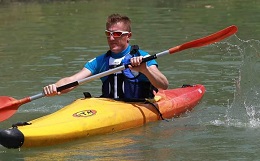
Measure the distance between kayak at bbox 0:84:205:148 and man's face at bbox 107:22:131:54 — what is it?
19.7 inches

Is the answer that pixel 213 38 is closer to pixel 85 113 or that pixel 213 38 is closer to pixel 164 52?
pixel 164 52

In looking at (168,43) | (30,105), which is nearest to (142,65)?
(30,105)

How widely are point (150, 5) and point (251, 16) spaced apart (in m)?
5.46

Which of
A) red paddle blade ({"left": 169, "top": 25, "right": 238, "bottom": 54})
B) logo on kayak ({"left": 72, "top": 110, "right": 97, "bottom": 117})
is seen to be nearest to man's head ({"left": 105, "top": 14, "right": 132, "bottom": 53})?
red paddle blade ({"left": 169, "top": 25, "right": 238, "bottom": 54})

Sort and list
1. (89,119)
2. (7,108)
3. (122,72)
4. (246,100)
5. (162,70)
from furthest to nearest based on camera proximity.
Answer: (162,70) → (246,100) → (122,72) → (7,108) → (89,119)

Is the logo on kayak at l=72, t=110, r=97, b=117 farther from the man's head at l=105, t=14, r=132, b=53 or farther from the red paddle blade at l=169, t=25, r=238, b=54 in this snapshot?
the red paddle blade at l=169, t=25, r=238, b=54

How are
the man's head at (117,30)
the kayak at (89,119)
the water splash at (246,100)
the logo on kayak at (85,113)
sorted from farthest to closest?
the water splash at (246,100) → the man's head at (117,30) → the logo on kayak at (85,113) → the kayak at (89,119)

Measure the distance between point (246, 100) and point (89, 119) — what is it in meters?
2.05

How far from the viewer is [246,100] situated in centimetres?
708

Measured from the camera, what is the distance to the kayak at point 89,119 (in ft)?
17.7

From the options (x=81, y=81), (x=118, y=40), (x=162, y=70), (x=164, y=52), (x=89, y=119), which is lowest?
(x=162, y=70)

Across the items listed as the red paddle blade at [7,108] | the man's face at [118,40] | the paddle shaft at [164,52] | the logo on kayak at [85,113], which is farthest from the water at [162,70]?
the man's face at [118,40]

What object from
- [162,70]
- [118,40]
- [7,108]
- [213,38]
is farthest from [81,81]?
[162,70]

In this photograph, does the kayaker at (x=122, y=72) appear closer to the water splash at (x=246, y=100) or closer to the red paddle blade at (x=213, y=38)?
the red paddle blade at (x=213, y=38)
